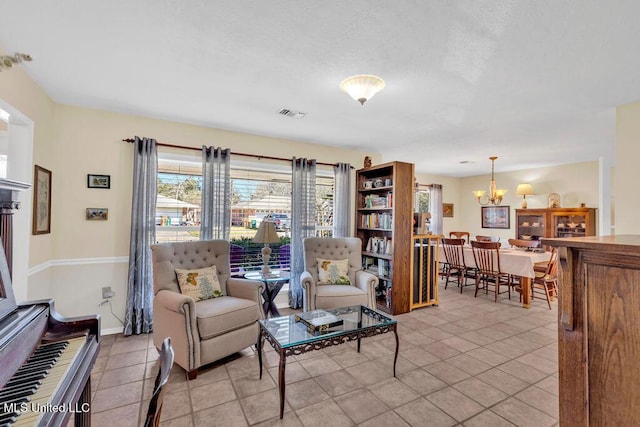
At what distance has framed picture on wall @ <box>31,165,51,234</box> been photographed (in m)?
2.62

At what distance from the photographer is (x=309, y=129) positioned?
379 cm

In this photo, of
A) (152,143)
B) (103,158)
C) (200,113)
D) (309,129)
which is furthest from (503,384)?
(103,158)

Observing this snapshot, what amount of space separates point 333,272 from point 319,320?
53.5 inches

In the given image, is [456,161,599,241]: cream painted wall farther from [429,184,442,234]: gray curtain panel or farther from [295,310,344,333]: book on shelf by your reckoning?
[295,310,344,333]: book on shelf

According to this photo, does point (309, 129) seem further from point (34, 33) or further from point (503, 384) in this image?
point (503, 384)

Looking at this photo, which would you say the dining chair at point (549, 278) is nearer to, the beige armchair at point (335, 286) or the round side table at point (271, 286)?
the beige armchair at point (335, 286)

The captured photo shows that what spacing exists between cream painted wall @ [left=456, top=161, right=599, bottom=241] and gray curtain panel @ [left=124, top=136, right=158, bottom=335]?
704 centimetres

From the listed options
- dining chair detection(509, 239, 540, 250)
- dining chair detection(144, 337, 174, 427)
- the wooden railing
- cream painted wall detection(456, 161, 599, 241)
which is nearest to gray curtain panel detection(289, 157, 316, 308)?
the wooden railing

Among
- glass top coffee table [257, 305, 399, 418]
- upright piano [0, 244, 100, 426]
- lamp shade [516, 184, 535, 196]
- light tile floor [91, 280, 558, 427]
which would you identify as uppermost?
lamp shade [516, 184, 535, 196]

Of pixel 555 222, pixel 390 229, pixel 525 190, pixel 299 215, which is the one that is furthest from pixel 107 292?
pixel 555 222

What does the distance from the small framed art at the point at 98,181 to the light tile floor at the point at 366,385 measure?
1630mm

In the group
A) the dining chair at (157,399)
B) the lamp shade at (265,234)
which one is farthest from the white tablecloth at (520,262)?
the dining chair at (157,399)

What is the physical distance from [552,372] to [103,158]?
15.8ft

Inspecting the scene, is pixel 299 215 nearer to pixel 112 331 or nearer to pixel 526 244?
pixel 112 331
